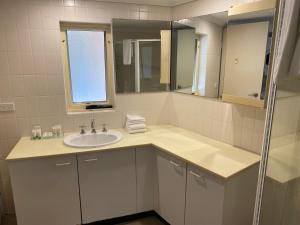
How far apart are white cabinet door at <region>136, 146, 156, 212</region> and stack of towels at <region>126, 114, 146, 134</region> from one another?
12.8 inches

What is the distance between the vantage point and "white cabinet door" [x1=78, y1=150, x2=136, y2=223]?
2.02 m

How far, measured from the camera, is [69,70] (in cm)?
242

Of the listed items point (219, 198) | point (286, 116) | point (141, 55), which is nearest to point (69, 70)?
point (141, 55)

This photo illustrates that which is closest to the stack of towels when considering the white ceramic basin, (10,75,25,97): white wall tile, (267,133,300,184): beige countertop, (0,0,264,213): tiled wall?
the white ceramic basin

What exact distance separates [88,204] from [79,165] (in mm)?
409

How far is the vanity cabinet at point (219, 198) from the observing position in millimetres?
1563

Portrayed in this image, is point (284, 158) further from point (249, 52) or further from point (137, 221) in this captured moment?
point (137, 221)

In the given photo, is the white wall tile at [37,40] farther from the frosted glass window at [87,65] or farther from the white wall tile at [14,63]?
the frosted glass window at [87,65]

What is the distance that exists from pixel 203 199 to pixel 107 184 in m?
0.91

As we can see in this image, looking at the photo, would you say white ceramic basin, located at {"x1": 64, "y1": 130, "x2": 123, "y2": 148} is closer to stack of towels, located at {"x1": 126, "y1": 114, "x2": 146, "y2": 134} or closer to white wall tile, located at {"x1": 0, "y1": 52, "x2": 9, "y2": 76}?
stack of towels, located at {"x1": 126, "y1": 114, "x2": 146, "y2": 134}

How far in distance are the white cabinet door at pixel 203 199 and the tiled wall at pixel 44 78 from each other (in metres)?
0.55

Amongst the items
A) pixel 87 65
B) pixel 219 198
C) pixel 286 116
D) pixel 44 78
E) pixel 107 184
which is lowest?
pixel 107 184

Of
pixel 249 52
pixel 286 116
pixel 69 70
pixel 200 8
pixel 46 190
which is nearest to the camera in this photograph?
pixel 286 116

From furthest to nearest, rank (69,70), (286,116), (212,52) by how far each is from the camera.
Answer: (69,70)
(212,52)
(286,116)
